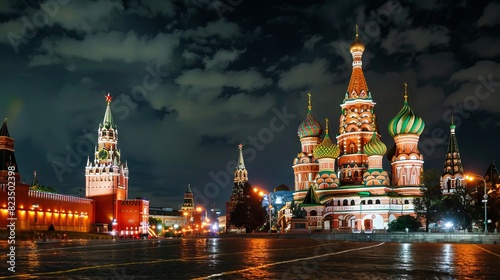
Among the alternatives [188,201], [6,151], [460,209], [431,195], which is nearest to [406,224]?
[431,195]

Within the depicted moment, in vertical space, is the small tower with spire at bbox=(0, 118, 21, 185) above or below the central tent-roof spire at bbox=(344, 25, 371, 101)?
below

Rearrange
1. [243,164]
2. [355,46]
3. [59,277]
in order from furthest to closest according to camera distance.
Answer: [243,164]
[355,46]
[59,277]

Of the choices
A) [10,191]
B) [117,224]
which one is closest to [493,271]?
[10,191]

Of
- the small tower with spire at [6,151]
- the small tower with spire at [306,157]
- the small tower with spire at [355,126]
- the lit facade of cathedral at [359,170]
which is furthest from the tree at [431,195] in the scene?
the small tower with spire at [6,151]

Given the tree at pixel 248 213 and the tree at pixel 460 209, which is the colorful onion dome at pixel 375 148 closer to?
the tree at pixel 248 213

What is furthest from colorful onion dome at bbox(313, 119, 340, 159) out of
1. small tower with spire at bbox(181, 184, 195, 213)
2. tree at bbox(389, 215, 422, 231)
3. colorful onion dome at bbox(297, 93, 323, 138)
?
small tower with spire at bbox(181, 184, 195, 213)

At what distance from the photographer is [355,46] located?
309 feet

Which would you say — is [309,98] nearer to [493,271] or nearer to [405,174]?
[405,174]

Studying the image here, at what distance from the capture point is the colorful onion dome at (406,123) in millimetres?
83875

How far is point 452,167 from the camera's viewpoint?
295 feet

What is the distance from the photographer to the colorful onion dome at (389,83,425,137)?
83875 millimetres

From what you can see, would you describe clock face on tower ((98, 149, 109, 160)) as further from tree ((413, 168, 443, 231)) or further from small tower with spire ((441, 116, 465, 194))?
tree ((413, 168, 443, 231))

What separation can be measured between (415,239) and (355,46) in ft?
190

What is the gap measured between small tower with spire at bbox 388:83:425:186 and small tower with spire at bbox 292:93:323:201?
14.7 metres
